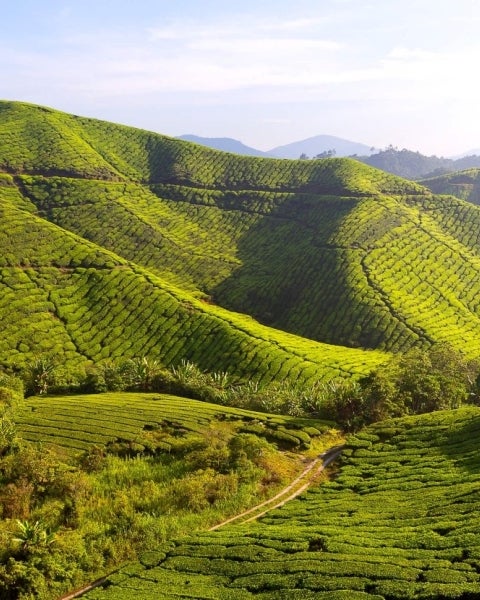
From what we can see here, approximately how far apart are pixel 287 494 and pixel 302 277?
77287 millimetres

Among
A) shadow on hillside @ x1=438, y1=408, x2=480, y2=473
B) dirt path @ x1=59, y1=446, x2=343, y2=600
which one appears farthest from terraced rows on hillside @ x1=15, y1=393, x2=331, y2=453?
shadow on hillside @ x1=438, y1=408, x2=480, y2=473

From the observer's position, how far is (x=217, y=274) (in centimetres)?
12250

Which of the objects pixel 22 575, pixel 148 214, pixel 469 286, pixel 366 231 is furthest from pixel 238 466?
pixel 148 214

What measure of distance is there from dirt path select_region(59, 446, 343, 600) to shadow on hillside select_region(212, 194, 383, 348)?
4845 centimetres

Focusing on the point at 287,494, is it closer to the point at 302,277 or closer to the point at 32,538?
the point at 32,538

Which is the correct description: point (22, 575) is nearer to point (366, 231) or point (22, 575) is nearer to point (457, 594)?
point (457, 594)

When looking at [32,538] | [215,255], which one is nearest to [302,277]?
[215,255]

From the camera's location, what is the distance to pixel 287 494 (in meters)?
38.8

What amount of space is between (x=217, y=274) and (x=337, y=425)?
73331 millimetres

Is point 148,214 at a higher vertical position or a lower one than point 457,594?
higher

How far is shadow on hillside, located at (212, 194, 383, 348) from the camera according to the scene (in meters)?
98.2

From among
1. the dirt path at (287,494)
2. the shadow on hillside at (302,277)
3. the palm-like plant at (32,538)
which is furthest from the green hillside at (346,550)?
the shadow on hillside at (302,277)

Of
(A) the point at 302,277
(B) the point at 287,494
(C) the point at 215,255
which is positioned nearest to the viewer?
(B) the point at 287,494

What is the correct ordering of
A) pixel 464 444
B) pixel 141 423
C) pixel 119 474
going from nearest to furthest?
pixel 119 474
pixel 464 444
pixel 141 423
